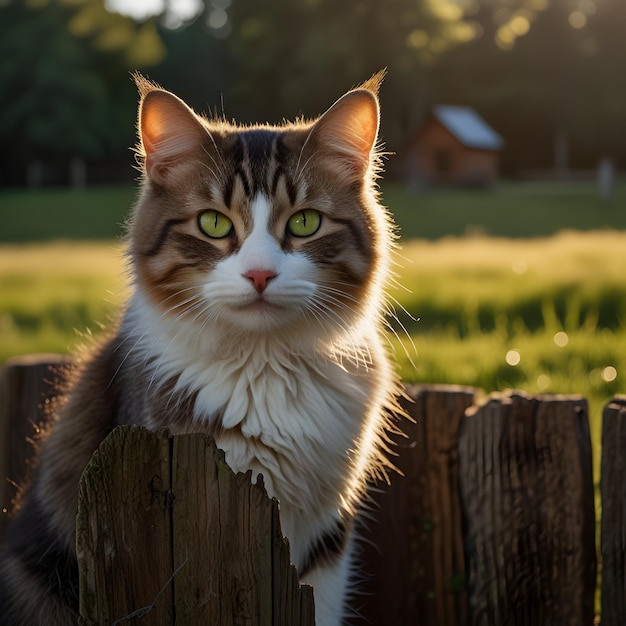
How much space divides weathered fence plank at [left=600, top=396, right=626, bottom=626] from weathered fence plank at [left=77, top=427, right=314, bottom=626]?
1169 mm

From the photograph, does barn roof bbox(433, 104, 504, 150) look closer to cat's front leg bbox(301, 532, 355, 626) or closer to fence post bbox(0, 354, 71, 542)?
fence post bbox(0, 354, 71, 542)

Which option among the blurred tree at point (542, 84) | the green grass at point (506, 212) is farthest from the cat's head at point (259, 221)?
the blurred tree at point (542, 84)

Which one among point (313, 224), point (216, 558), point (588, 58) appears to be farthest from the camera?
point (588, 58)

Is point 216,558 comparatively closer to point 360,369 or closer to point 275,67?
point 360,369

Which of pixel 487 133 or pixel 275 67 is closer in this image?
pixel 487 133

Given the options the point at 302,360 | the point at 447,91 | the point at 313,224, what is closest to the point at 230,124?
the point at 313,224

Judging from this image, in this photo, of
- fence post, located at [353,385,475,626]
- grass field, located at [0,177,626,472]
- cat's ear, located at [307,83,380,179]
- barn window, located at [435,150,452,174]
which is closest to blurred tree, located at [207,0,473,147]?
barn window, located at [435,150,452,174]

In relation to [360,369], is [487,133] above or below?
above

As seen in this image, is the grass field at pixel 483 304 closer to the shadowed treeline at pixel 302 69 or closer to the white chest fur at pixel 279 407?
the white chest fur at pixel 279 407

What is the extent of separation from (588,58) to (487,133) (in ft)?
9.99

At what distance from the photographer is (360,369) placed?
94.8 inches

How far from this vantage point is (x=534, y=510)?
2.55m

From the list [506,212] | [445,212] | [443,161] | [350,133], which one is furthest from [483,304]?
[443,161]

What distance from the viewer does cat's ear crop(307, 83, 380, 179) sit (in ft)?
7.50
